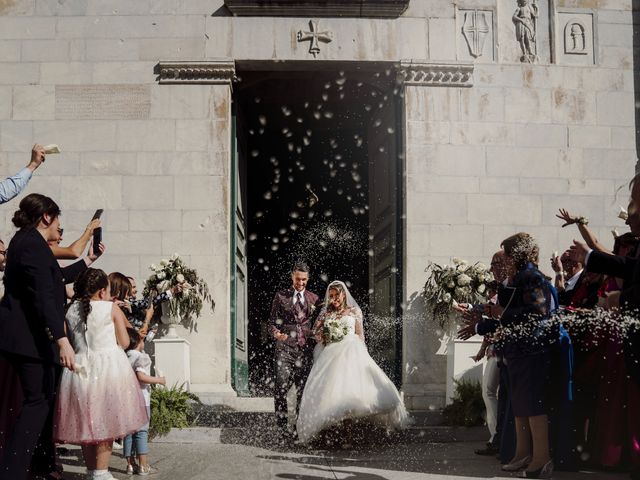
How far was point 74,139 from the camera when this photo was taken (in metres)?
12.4

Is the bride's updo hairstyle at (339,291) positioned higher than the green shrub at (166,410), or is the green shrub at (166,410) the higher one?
the bride's updo hairstyle at (339,291)

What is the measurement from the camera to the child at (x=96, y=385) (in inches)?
238

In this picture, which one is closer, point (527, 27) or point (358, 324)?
point (358, 324)

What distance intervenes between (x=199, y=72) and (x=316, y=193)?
9.55 m

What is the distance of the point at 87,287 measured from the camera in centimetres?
639

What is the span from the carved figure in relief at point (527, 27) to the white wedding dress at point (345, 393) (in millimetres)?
5683

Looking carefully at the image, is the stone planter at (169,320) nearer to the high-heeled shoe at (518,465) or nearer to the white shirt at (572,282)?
the white shirt at (572,282)

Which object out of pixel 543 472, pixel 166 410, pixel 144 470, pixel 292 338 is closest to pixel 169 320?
pixel 292 338

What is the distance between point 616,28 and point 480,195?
3.33 m

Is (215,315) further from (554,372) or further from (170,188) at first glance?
(554,372)

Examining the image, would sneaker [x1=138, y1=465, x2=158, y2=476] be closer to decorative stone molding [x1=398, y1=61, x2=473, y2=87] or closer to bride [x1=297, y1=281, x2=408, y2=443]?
bride [x1=297, y1=281, x2=408, y2=443]

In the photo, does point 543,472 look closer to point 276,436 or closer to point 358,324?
point 358,324

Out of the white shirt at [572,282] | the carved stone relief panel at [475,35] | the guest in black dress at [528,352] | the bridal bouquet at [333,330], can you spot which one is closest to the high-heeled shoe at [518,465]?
the guest in black dress at [528,352]

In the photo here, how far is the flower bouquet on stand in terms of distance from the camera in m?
11.6
